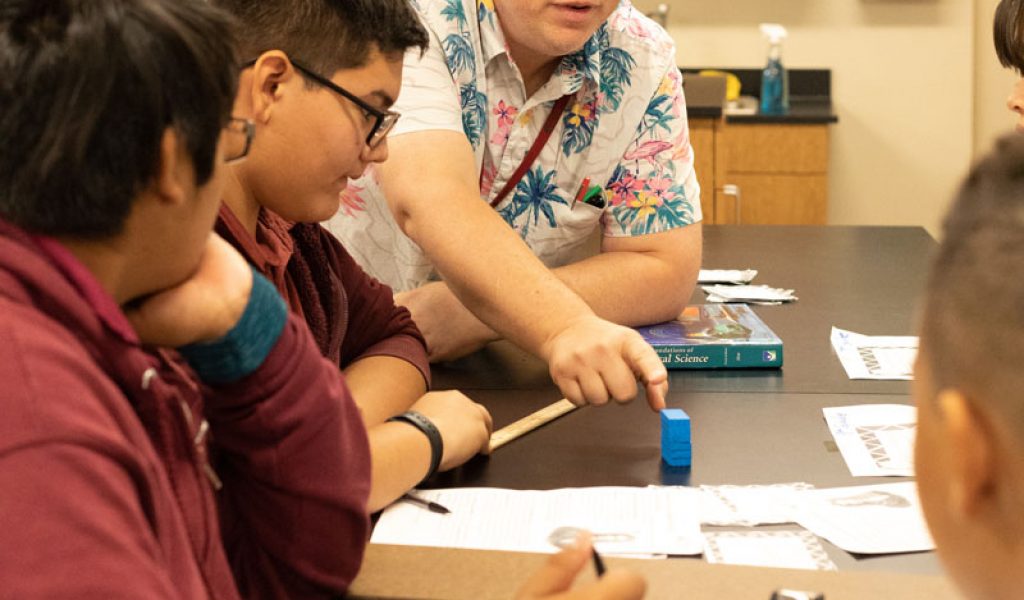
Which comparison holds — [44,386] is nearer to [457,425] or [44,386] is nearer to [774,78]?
[457,425]

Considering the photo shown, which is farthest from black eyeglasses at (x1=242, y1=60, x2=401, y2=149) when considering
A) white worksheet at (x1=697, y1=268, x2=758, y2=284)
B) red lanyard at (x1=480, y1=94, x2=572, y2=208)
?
white worksheet at (x1=697, y1=268, x2=758, y2=284)

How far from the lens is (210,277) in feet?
3.11

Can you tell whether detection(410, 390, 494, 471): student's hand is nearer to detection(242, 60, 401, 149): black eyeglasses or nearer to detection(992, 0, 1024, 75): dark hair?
detection(242, 60, 401, 149): black eyeglasses

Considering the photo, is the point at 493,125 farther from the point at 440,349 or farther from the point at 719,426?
the point at 719,426

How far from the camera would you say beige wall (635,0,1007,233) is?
208 inches

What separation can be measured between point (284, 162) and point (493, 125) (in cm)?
78

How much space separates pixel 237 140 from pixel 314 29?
16.7 inches

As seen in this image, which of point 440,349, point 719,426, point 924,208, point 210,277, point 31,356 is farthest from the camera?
point 924,208

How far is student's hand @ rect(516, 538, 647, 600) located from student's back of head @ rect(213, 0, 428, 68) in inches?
26.8

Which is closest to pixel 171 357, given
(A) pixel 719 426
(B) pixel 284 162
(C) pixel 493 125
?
(B) pixel 284 162

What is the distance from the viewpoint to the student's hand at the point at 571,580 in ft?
2.78

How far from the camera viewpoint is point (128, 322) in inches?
33.9

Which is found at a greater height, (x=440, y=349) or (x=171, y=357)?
(x=171, y=357)

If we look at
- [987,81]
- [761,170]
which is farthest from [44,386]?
[987,81]
